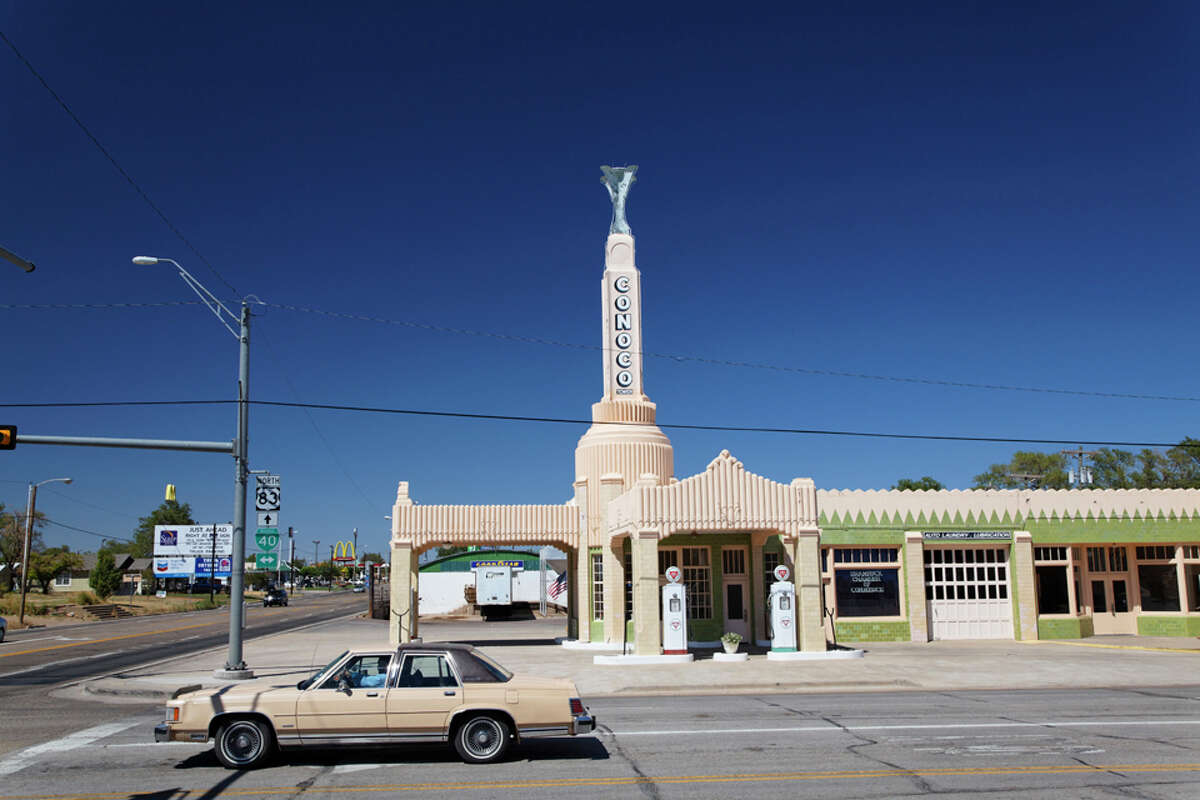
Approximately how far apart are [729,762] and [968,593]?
24609mm

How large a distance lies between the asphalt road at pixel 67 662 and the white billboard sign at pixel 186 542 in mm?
39556

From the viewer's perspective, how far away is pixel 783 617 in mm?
26141

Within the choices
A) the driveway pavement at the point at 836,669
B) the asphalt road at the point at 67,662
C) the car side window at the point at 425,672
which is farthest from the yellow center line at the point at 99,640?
the car side window at the point at 425,672

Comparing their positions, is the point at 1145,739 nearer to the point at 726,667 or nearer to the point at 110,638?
the point at 726,667

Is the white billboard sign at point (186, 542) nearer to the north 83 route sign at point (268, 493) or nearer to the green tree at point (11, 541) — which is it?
the green tree at point (11, 541)

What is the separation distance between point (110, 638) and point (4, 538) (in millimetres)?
67689

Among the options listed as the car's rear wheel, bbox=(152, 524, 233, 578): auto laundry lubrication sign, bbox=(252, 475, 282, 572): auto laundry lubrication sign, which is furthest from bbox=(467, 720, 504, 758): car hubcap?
bbox=(152, 524, 233, 578): auto laundry lubrication sign

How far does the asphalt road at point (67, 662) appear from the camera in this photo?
1570 centimetres

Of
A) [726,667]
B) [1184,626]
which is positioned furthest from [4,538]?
[1184,626]

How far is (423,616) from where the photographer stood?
207ft

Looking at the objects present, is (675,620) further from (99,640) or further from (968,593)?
(99,640)

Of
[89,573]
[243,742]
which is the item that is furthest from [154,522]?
[243,742]

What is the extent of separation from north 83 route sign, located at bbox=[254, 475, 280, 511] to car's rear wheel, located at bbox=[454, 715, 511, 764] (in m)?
12.5

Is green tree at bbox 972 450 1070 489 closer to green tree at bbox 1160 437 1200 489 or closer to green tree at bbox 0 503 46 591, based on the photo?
green tree at bbox 1160 437 1200 489
